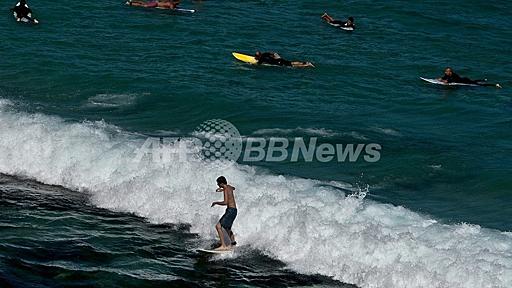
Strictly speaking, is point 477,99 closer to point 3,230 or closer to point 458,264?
point 458,264

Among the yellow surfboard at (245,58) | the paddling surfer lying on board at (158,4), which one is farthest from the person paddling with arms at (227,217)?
the paddling surfer lying on board at (158,4)

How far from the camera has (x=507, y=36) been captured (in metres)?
47.3

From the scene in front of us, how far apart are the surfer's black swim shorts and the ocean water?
82 cm

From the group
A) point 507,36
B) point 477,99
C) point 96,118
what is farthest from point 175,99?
point 507,36

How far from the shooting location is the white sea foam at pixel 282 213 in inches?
836

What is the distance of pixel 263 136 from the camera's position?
32062 mm

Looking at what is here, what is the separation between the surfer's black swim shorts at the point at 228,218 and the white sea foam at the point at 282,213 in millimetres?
1287

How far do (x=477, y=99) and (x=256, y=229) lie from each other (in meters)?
17.3

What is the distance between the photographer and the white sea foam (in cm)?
2123
